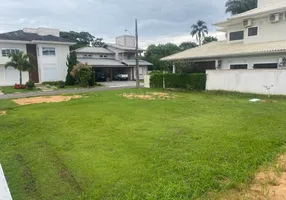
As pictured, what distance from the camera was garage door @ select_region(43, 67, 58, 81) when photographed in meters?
29.5

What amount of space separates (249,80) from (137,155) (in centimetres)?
1282

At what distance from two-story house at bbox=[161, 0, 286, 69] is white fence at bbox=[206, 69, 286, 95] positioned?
8.05 ft

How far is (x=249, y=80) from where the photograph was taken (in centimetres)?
1507

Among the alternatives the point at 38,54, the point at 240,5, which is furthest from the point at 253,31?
the point at 38,54

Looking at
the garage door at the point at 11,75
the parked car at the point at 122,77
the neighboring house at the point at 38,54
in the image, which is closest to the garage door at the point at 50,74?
the neighboring house at the point at 38,54

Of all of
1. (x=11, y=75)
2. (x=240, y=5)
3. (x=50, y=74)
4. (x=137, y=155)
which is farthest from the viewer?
(x=240, y=5)

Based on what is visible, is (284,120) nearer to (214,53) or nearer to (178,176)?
(178,176)

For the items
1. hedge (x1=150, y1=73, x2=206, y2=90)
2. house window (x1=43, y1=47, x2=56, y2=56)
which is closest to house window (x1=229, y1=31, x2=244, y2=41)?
hedge (x1=150, y1=73, x2=206, y2=90)

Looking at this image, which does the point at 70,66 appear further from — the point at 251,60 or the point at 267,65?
the point at 267,65

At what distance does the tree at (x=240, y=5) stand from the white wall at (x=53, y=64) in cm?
2403

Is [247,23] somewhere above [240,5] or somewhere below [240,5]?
below

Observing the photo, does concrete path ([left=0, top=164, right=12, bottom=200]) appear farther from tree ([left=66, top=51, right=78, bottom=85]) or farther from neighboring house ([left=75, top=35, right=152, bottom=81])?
neighboring house ([left=75, top=35, right=152, bottom=81])

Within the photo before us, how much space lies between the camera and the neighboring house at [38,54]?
27.3 m

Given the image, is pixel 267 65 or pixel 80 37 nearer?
Answer: pixel 267 65
